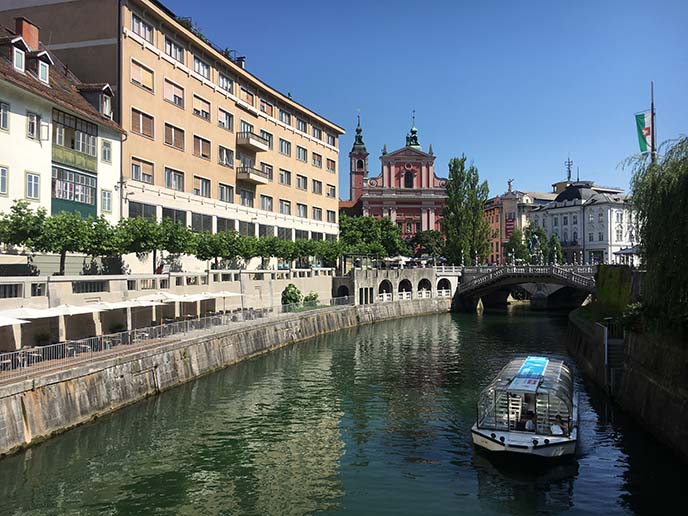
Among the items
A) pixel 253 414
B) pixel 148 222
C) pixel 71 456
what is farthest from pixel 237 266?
pixel 71 456

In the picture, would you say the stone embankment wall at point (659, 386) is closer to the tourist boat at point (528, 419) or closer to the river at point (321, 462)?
the river at point (321, 462)

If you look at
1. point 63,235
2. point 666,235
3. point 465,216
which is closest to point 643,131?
point 666,235

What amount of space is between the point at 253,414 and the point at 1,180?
23.6 m

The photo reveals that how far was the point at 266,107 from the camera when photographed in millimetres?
82625

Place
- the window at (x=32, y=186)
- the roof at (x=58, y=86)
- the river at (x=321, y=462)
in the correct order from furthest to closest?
the window at (x=32, y=186)
the roof at (x=58, y=86)
the river at (x=321, y=462)

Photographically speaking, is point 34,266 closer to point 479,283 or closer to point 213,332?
point 213,332

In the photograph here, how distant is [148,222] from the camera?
159 feet

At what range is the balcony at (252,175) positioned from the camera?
74.7m

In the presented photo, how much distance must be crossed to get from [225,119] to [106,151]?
2266 centimetres

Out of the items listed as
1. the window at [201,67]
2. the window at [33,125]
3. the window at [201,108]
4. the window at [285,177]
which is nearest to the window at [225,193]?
the window at [201,108]

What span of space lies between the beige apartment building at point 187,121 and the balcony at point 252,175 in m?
0.15

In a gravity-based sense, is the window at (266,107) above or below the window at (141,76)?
above

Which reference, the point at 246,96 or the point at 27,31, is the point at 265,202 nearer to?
the point at 246,96

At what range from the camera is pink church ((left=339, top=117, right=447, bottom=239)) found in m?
139
